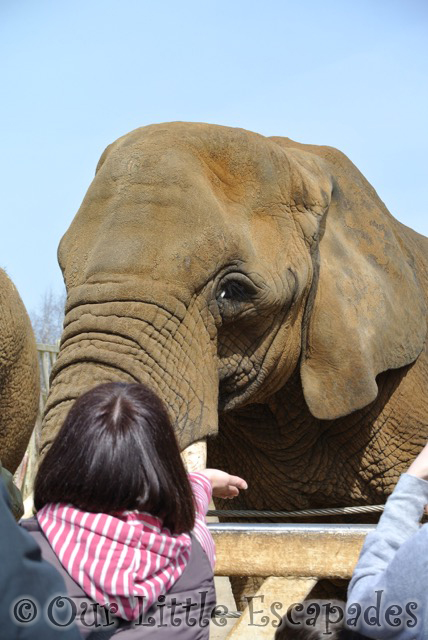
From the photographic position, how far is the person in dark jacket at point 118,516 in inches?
75.5

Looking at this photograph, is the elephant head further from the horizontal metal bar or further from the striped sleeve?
the striped sleeve

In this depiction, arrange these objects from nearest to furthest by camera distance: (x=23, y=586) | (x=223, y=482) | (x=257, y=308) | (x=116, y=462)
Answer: (x=23, y=586) → (x=116, y=462) → (x=223, y=482) → (x=257, y=308)

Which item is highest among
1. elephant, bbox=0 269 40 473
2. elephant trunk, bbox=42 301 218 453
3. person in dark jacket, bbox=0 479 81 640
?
person in dark jacket, bbox=0 479 81 640

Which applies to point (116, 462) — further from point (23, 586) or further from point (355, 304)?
point (355, 304)

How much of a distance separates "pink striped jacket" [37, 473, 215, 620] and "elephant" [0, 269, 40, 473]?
3.91m

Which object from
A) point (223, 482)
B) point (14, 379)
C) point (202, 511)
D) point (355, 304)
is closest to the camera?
point (202, 511)

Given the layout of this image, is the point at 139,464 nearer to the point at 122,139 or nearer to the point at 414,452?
the point at 122,139

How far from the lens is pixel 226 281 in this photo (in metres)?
4.02

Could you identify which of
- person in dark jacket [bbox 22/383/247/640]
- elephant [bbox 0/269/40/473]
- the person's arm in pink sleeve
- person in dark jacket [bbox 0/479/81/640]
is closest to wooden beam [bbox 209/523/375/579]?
the person's arm in pink sleeve

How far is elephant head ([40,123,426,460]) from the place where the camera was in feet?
12.3

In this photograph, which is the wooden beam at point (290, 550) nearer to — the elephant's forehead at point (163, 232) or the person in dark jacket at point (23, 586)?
the elephant's forehead at point (163, 232)

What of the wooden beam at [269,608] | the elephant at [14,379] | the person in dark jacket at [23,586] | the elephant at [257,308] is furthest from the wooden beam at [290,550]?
the elephant at [14,379]

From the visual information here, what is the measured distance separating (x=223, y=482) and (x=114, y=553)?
66cm

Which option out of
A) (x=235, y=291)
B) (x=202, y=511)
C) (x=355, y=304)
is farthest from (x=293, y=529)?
(x=355, y=304)
